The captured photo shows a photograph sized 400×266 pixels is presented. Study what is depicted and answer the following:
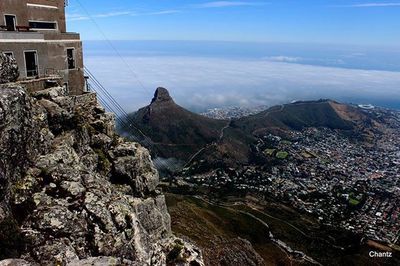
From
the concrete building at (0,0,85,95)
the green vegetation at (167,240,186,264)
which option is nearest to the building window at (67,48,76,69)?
the concrete building at (0,0,85,95)

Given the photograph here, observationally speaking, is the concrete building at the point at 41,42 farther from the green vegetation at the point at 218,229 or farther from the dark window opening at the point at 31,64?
the green vegetation at the point at 218,229

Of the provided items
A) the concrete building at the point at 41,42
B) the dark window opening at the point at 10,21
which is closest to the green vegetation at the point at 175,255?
the concrete building at the point at 41,42

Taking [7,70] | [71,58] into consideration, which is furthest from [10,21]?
[7,70]

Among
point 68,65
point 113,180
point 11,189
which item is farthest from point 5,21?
point 11,189

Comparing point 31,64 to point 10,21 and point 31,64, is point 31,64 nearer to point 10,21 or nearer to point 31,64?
point 31,64

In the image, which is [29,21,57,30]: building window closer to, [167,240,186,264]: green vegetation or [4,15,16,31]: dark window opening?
[4,15,16,31]: dark window opening

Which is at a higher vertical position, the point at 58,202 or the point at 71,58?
the point at 71,58

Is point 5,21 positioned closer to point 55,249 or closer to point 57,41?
point 57,41
